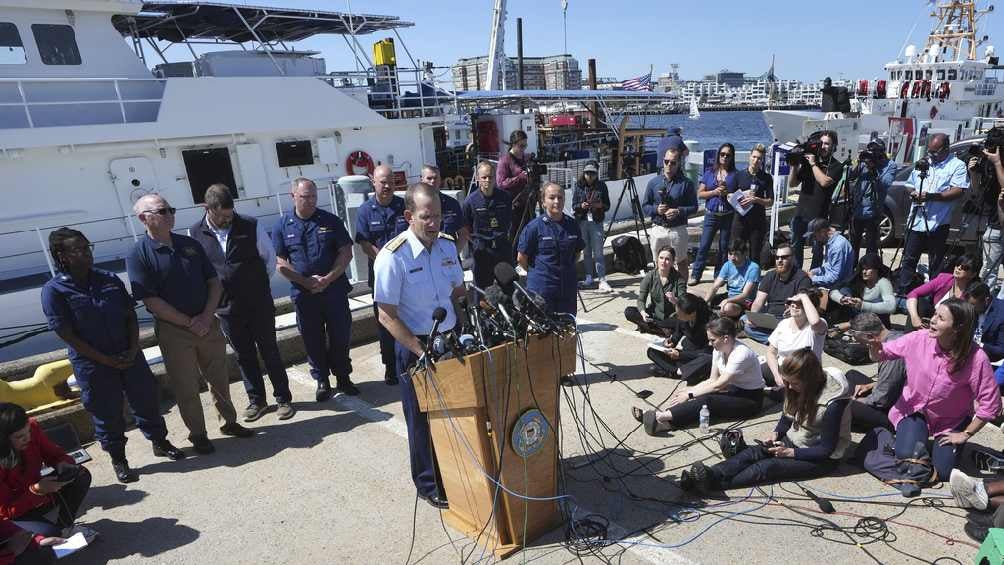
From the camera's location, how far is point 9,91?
7.88 m

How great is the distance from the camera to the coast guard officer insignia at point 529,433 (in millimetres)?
2764

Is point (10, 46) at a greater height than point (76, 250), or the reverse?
point (10, 46)

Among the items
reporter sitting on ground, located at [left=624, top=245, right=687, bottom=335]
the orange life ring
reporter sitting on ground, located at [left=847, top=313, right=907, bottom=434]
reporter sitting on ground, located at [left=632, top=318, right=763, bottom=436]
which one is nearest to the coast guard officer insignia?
reporter sitting on ground, located at [left=632, top=318, right=763, bottom=436]

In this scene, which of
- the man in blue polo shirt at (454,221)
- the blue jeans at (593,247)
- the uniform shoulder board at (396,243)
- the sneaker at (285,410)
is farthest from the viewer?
the blue jeans at (593,247)

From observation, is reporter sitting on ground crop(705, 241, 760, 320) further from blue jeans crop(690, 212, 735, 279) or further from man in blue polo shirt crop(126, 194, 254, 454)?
man in blue polo shirt crop(126, 194, 254, 454)

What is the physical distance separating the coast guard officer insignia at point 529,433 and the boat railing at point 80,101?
797 centimetres

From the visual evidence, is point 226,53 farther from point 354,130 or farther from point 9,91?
point 9,91

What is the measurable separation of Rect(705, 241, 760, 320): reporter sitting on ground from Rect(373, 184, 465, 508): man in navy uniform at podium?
3.84 meters

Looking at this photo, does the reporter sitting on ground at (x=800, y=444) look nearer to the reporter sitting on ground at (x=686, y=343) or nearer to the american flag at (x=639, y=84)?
the reporter sitting on ground at (x=686, y=343)

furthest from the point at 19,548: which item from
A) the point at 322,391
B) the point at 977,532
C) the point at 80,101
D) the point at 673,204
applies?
the point at 80,101

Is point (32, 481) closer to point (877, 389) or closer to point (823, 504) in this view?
point (823, 504)

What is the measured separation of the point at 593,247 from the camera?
762cm

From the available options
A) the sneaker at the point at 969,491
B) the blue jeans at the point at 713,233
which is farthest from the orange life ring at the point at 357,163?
the sneaker at the point at 969,491

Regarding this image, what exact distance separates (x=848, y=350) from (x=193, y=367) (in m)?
5.61
